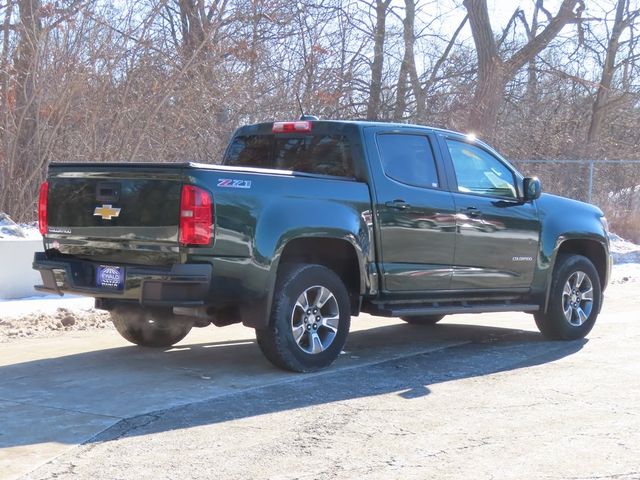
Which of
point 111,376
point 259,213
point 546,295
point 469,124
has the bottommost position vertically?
point 111,376

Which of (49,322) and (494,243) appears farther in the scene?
(49,322)

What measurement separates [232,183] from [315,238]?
0.97m

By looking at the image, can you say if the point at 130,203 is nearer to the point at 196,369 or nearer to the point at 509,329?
the point at 196,369

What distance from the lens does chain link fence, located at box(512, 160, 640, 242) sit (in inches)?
879

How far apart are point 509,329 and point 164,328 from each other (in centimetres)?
383

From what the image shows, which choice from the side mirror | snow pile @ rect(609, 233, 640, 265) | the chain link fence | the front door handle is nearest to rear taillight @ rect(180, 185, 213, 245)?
the front door handle

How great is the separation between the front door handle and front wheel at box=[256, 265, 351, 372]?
0.79m

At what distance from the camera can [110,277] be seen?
23.3ft

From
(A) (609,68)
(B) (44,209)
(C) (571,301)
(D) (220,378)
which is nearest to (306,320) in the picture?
(D) (220,378)

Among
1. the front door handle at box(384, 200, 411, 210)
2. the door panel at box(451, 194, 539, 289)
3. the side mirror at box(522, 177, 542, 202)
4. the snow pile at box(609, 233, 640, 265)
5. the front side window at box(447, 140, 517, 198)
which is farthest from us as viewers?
the snow pile at box(609, 233, 640, 265)

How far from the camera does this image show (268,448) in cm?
551

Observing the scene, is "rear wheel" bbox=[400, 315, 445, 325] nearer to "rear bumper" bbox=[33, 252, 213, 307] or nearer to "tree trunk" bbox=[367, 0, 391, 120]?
"rear bumper" bbox=[33, 252, 213, 307]

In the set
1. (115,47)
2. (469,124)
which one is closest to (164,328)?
(115,47)

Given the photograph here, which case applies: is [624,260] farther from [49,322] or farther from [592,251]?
[49,322]
